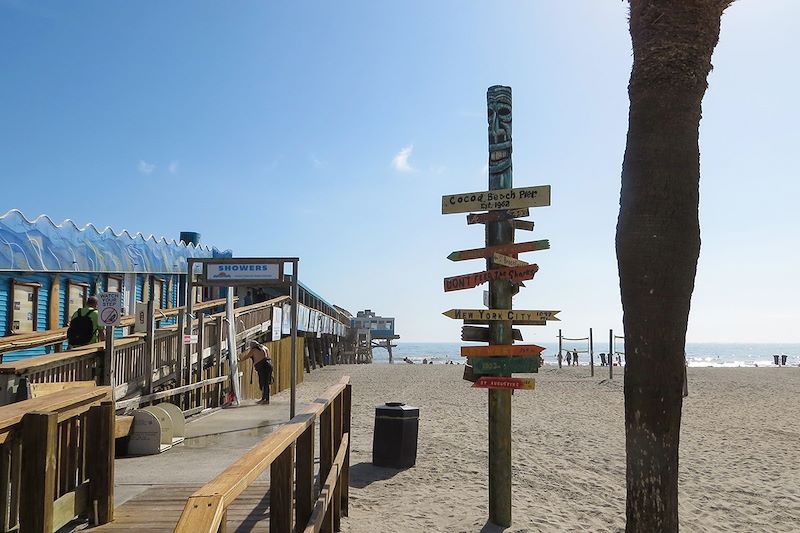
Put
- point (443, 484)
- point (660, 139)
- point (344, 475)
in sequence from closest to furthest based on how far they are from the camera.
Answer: point (660, 139)
point (344, 475)
point (443, 484)

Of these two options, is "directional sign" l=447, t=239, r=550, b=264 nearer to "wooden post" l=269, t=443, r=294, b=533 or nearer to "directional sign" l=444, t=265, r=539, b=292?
"directional sign" l=444, t=265, r=539, b=292

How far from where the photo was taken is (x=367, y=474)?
30.2 feet

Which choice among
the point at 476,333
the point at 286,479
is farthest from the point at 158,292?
the point at 286,479

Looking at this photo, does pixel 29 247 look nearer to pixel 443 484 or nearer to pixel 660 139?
pixel 443 484

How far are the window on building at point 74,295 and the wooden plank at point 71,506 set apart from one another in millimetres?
13381

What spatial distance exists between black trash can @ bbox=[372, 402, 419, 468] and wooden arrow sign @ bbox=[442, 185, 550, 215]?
3.76 metres

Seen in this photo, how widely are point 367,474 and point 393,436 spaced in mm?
709

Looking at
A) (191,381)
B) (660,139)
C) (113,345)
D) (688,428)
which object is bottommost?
(688,428)

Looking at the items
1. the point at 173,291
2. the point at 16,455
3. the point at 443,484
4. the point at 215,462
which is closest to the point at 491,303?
the point at 443,484

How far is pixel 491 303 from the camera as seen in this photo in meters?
6.92

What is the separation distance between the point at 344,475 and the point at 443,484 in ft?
8.13

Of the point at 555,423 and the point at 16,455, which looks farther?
the point at 555,423

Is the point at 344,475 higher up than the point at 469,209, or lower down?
lower down

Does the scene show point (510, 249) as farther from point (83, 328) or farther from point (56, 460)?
point (83, 328)
